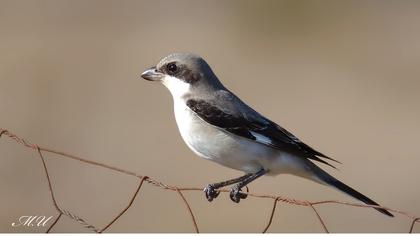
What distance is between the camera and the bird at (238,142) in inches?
209

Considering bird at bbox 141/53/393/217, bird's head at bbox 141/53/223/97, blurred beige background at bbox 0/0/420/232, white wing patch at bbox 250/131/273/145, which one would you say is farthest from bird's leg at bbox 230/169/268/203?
blurred beige background at bbox 0/0/420/232

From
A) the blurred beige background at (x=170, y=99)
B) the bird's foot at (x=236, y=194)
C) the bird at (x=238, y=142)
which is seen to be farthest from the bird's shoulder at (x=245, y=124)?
the blurred beige background at (x=170, y=99)

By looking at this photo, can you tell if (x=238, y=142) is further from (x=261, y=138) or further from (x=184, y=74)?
(x=184, y=74)

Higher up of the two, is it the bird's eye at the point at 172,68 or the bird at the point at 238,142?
the bird's eye at the point at 172,68

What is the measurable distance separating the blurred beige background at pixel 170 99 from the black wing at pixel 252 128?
399cm

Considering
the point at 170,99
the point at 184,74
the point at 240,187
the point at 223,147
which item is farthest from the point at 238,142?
the point at 170,99

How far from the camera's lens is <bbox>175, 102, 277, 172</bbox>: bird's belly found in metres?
5.29

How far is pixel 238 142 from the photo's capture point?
5.33 meters

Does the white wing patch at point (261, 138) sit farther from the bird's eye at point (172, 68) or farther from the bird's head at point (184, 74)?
the bird's eye at point (172, 68)

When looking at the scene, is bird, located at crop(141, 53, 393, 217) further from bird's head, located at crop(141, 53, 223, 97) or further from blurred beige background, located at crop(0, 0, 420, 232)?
blurred beige background, located at crop(0, 0, 420, 232)

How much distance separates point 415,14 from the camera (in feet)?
66.7

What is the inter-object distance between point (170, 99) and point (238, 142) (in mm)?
9364

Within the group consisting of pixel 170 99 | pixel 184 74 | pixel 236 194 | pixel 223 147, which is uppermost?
pixel 184 74

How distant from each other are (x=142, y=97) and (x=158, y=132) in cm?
168
